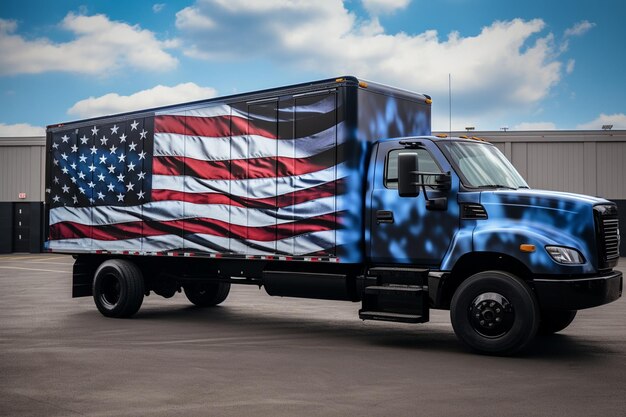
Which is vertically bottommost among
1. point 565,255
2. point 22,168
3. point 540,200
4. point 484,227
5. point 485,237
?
point 565,255

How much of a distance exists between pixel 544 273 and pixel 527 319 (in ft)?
1.88

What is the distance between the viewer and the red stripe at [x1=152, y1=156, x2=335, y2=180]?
10648 millimetres

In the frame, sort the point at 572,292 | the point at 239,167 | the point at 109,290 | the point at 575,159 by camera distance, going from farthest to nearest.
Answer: the point at 575,159 < the point at 109,290 < the point at 239,167 < the point at 572,292

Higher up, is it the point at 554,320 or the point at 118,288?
the point at 118,288

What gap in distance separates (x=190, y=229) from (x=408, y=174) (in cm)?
427

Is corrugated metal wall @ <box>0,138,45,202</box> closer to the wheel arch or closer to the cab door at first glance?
the cab door

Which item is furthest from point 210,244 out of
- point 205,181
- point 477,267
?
point 477,267

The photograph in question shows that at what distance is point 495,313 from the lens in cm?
898

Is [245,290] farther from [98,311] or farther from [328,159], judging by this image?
[328,159]

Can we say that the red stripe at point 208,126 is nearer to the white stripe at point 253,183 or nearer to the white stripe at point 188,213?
the white stripe at point 253,183

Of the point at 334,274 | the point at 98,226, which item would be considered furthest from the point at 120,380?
the point at 98,226

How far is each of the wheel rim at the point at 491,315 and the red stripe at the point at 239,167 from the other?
2748mm

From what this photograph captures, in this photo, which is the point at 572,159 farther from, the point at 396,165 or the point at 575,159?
the point at 396,165

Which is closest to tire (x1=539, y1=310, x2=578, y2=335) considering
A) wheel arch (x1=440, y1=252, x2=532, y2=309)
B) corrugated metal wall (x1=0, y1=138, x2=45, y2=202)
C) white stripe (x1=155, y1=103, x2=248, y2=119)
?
wheel arch (x1=440, y1=252, x2=532, y2=309)
